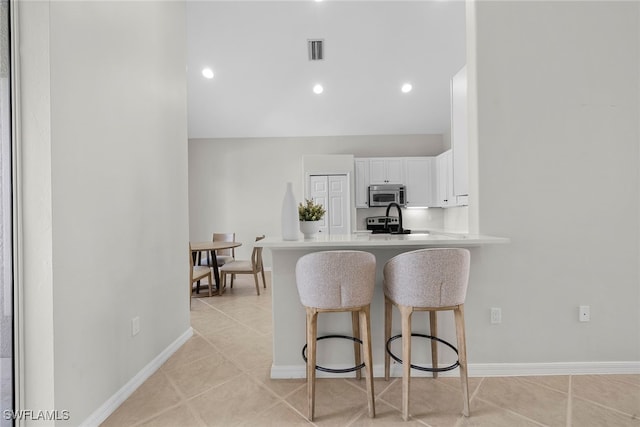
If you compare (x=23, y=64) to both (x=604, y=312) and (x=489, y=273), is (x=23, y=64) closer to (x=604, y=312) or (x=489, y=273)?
(x=489, y=273)

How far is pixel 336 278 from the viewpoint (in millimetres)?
1701

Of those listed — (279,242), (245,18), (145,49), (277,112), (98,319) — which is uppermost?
(245,18)

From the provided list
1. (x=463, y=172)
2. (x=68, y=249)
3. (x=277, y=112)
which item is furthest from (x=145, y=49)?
(x=277, y=112)

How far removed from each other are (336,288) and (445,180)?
4433 mm

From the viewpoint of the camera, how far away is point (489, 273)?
220cm

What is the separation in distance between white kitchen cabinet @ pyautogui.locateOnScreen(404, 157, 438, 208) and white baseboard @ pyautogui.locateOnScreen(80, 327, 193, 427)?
455cm

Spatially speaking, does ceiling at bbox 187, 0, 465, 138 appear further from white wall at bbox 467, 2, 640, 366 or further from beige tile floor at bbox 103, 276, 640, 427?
beige tile floor at bbox 103, 276, 640, 427

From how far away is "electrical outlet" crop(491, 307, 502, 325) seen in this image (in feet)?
7.18

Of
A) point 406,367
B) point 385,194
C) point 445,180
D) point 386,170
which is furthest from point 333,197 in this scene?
point 406,367

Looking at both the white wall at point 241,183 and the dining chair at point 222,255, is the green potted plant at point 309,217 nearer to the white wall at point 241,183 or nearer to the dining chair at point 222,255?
the dining chair at point 222,255

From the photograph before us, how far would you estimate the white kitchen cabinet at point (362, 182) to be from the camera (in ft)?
19.3

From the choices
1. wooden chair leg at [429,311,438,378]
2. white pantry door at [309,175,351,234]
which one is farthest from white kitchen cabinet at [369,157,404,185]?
wooden chair leg at [429,311,438,378]

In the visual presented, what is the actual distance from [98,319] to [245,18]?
3.90m

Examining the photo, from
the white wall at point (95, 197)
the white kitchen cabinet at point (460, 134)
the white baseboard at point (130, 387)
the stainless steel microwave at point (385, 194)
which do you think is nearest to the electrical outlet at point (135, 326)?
the white wall at point (95, 197)
